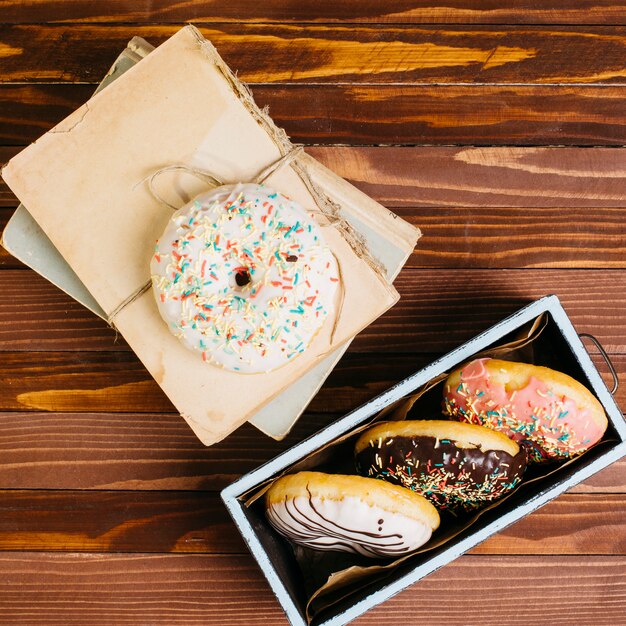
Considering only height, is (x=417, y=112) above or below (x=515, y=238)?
above

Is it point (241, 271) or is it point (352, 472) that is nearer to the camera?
point (241, 271)

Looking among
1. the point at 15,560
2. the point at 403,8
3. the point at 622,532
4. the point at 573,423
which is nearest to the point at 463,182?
the point at 403,8

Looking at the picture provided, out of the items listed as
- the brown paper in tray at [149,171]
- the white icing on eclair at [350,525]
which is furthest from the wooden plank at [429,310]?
the white icing on eclair at [350,525]

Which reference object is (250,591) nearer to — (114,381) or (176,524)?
(176,524)

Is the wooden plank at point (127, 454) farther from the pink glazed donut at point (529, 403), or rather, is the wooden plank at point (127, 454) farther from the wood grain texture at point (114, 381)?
the pink glazed donut at point (529, 403)

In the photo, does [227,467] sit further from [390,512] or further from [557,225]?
[557,225]

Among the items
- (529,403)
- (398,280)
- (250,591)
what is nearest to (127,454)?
(250,591)

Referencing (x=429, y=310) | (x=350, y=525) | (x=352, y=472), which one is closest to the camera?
(x=350, y=525)
